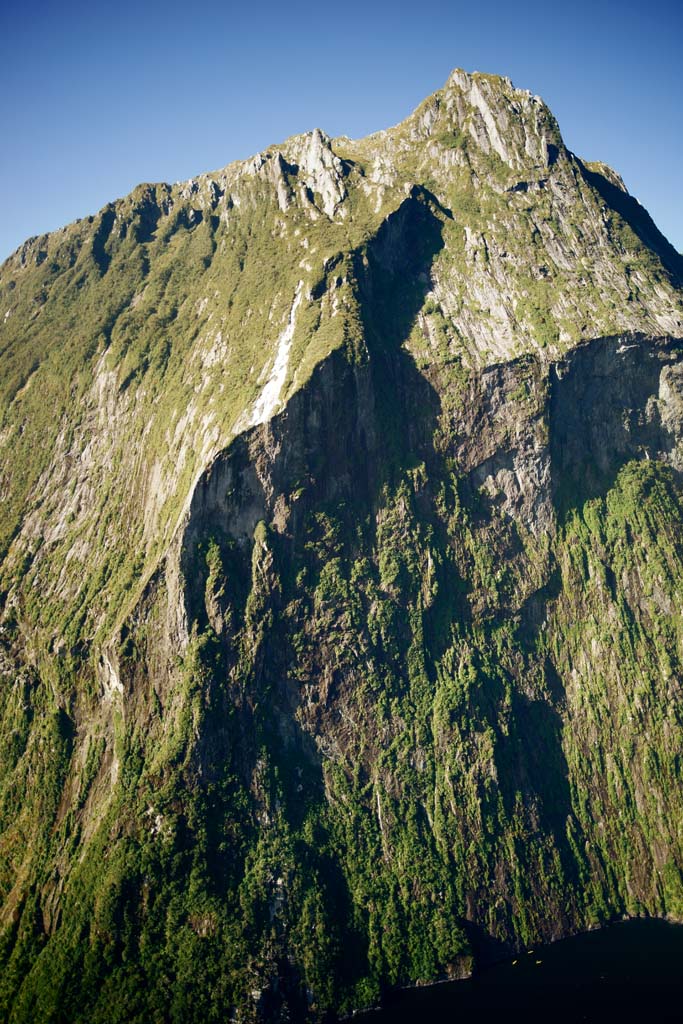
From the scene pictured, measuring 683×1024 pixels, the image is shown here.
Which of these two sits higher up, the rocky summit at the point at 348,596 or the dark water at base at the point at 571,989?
the rocky summit at the point at 348,596

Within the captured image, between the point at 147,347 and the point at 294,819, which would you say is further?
the point at 147,347

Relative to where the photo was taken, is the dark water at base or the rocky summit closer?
the dark water at base

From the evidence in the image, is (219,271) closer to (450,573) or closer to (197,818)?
(450,573)

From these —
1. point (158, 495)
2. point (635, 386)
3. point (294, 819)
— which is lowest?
point (294, 819)

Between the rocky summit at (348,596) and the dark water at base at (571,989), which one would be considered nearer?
the dark water at base at (571,989)

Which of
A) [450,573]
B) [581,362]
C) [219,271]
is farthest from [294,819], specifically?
[219,271]
